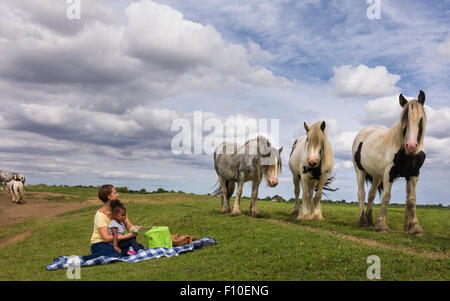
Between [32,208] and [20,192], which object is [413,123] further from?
[20,192]

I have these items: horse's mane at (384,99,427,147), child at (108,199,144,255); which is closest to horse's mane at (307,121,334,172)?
horse's mane at (384,99,427,147)

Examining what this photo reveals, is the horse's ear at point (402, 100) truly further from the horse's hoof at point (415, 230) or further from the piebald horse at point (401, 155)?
the horse's hoof at point (415, 230)

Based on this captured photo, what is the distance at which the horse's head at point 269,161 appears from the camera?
1427cm

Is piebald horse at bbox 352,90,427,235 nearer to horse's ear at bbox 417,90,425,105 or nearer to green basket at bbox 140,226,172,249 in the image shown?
horse's ear at bbox 417,90,425,105

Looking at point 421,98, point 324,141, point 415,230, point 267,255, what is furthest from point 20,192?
point 421,98

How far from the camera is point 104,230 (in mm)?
8789

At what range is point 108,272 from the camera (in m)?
7.83

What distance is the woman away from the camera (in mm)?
8812

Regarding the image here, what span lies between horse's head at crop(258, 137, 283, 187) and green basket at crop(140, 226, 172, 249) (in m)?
5.83

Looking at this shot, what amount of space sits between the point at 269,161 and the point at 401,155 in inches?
201

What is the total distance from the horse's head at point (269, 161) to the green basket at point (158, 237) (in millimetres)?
5826
